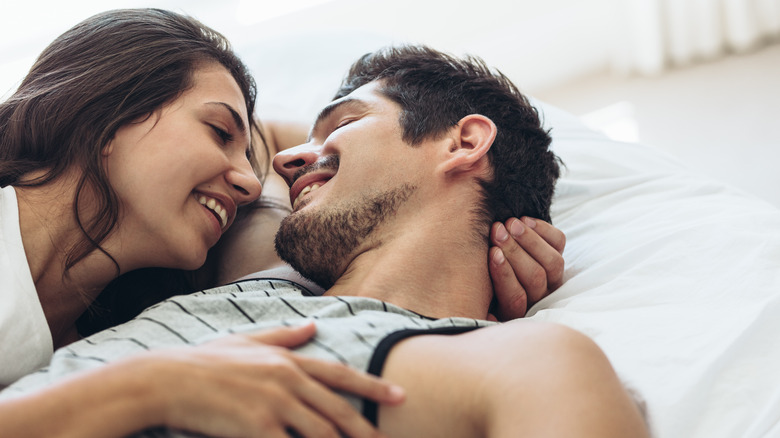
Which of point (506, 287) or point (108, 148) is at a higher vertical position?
point (108, 148)

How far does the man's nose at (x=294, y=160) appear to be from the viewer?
4.55ft

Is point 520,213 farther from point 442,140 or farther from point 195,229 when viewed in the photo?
point 195,229

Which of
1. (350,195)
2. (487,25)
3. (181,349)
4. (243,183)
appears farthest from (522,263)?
(487,25)

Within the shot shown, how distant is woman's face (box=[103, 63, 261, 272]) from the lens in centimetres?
127

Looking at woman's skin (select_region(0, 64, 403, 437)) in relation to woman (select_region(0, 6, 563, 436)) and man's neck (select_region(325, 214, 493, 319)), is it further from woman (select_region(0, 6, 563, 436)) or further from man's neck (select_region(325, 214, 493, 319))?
man's neck (select_region(325, 214, 493, 319))

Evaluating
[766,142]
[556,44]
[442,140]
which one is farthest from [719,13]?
[442,140]

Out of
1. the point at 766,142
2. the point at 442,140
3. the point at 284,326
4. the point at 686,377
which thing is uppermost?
the point at 442,140

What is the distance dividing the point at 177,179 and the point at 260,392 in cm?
58

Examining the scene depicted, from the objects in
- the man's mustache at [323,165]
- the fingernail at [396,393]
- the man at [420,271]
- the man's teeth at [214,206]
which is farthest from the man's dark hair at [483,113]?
the fingernail at [396,393]

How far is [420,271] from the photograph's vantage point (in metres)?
1.19

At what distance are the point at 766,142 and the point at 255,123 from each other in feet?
5.64

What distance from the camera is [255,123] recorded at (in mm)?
1725

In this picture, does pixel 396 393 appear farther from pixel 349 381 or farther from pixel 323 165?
pixel 323 165

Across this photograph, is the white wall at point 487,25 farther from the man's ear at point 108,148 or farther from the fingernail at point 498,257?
the fingernail at point 498,257
